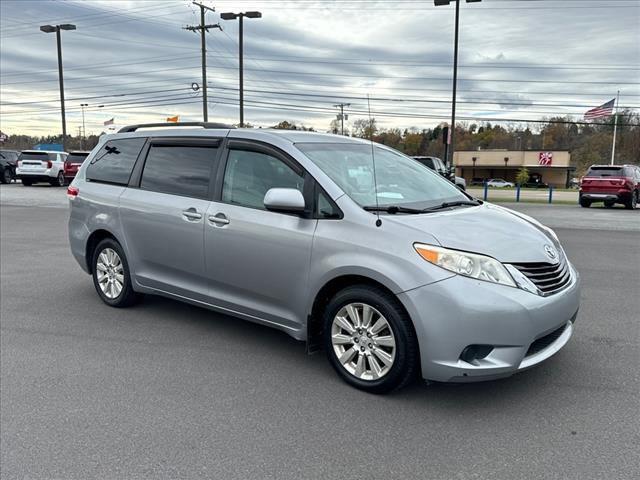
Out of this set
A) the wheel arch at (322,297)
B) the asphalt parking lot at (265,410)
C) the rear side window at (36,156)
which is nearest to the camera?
the asphalt parking lot at (265,410)

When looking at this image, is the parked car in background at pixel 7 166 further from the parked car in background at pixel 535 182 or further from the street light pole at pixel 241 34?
the parked car in background at pixel 535 182

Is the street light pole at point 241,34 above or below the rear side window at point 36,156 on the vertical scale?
above

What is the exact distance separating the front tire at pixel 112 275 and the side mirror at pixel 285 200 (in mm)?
2299

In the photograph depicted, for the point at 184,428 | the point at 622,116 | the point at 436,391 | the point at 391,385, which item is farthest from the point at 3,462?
the point at 622,116

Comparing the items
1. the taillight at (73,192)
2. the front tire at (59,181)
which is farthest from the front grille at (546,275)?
the front tire at (59,181)

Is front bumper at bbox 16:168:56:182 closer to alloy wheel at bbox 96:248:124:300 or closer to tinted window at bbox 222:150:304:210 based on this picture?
alloy wheel at bbox 96:248:124:300

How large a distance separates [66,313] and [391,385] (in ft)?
12.2

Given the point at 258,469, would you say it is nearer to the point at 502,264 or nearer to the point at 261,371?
the point at 261,371

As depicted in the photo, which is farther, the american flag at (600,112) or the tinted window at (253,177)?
the american flag at (600,112)

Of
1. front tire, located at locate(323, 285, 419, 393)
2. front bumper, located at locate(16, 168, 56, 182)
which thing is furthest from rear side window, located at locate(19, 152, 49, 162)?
front tire, located at locate(323, 285, 419, 393)

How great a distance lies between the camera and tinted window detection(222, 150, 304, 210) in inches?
165

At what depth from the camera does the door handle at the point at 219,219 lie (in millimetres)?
4395

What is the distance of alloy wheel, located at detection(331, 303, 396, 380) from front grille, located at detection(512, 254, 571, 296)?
96cm

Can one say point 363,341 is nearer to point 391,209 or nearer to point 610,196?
point 391,209
